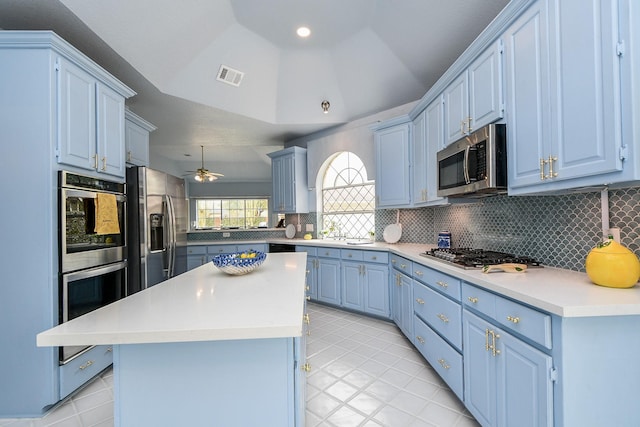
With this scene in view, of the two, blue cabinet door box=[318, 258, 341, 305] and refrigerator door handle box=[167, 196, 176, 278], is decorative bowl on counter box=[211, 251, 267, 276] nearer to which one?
refrigerator door handle box=[167, 196, 176, 278]

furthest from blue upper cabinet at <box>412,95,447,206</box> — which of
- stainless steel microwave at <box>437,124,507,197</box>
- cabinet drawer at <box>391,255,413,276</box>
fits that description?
cabinet drawer at <box>391,255,413,276</box>

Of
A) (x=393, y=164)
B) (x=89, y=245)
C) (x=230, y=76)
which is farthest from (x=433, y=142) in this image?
(x=89, y=245)

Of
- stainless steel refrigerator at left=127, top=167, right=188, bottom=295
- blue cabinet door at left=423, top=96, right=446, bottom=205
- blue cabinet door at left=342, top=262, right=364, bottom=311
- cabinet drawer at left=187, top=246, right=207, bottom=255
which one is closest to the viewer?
blue cabinet door at left=423, top=96, right=446, bottom=205

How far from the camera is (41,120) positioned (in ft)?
6.36

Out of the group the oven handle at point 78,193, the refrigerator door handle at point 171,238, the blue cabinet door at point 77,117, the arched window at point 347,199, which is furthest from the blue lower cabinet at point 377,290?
the blue cabinet door at point 77,117

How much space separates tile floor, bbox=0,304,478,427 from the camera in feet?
6.00

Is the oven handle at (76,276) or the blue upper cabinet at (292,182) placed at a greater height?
the blue upper cabinet at (292,182)

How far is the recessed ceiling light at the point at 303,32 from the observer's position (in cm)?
331

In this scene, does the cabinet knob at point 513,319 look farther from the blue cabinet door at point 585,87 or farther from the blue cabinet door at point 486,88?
the blue cabinet door at point 486,88

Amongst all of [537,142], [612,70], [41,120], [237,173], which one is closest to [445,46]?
[537,142]

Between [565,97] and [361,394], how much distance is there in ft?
7.04

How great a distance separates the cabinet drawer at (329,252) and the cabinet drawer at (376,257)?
0.43m

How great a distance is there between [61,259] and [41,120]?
93 centimetres

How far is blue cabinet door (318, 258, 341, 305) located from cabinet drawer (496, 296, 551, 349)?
2.59 m
